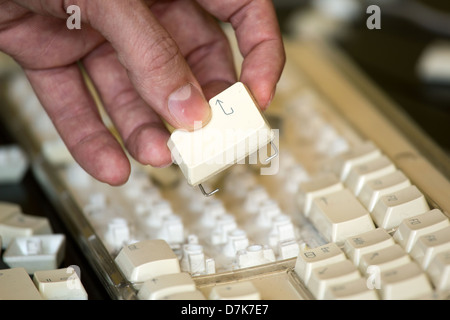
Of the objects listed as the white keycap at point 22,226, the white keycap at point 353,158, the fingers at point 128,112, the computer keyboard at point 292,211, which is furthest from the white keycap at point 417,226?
the white keycap at point 22,226

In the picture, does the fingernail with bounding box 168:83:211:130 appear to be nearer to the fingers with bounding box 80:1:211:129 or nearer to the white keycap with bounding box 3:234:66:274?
the fingers with bounding box 80:1:211:129

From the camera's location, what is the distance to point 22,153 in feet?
2.43

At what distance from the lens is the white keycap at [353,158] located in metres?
0.64

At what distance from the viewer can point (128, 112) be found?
26.4 inches

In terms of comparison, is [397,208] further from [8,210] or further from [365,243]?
[8,210]

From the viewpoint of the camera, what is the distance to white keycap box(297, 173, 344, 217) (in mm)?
615

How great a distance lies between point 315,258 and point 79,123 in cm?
28

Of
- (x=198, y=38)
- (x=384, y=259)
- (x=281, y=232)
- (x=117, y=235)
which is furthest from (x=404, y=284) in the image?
(x=198, y=38)

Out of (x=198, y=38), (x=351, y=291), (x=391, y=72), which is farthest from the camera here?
(x=391, y=72)

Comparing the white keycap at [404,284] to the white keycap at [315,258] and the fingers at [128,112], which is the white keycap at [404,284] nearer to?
the white keycap at [315,258]

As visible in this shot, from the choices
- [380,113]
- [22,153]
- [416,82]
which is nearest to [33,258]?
[22,153]

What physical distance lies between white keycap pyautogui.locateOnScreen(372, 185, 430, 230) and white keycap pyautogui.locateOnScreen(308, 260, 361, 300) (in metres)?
0.07

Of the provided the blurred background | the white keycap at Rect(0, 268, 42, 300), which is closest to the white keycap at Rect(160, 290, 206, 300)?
the white keycap at Rect(0, 268, 42, 300)
